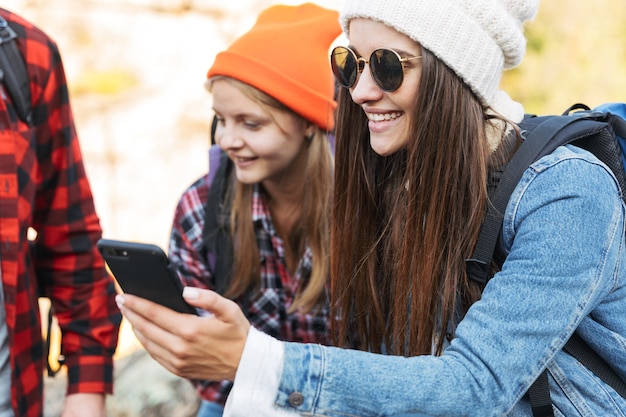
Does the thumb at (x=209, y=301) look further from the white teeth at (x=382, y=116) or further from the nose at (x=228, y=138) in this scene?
the nose at (x=228, y=138)

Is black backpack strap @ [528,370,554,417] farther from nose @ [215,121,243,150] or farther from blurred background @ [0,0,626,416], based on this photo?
blurred background @ [0,0,626,416]

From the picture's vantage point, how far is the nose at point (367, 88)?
1697 millimetres

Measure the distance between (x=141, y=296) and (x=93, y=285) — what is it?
32.0 inches

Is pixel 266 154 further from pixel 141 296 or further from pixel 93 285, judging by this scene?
pixel 141 296

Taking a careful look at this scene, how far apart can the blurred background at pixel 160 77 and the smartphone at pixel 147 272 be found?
17.9 ft

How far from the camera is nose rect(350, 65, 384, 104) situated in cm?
170

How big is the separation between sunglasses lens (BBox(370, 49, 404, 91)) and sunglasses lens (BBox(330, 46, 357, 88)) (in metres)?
0.08

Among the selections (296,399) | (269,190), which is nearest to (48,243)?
(269,190)

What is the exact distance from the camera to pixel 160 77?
7.54 metres

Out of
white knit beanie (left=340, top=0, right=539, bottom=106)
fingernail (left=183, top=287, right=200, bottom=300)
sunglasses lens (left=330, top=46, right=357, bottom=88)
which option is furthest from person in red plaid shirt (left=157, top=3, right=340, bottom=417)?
fingernail (left=183, top=287, right=200, bottom=300)

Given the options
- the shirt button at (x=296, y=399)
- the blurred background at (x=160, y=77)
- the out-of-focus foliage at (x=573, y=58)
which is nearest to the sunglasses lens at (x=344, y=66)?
the shirt button at (x=296, y=399)

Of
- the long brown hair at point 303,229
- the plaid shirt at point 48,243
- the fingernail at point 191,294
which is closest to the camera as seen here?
the fingernail at point 191,294

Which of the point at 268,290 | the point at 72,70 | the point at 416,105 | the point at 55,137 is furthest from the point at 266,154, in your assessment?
the point at 72,70

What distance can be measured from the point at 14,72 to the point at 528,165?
1255 millimetres
